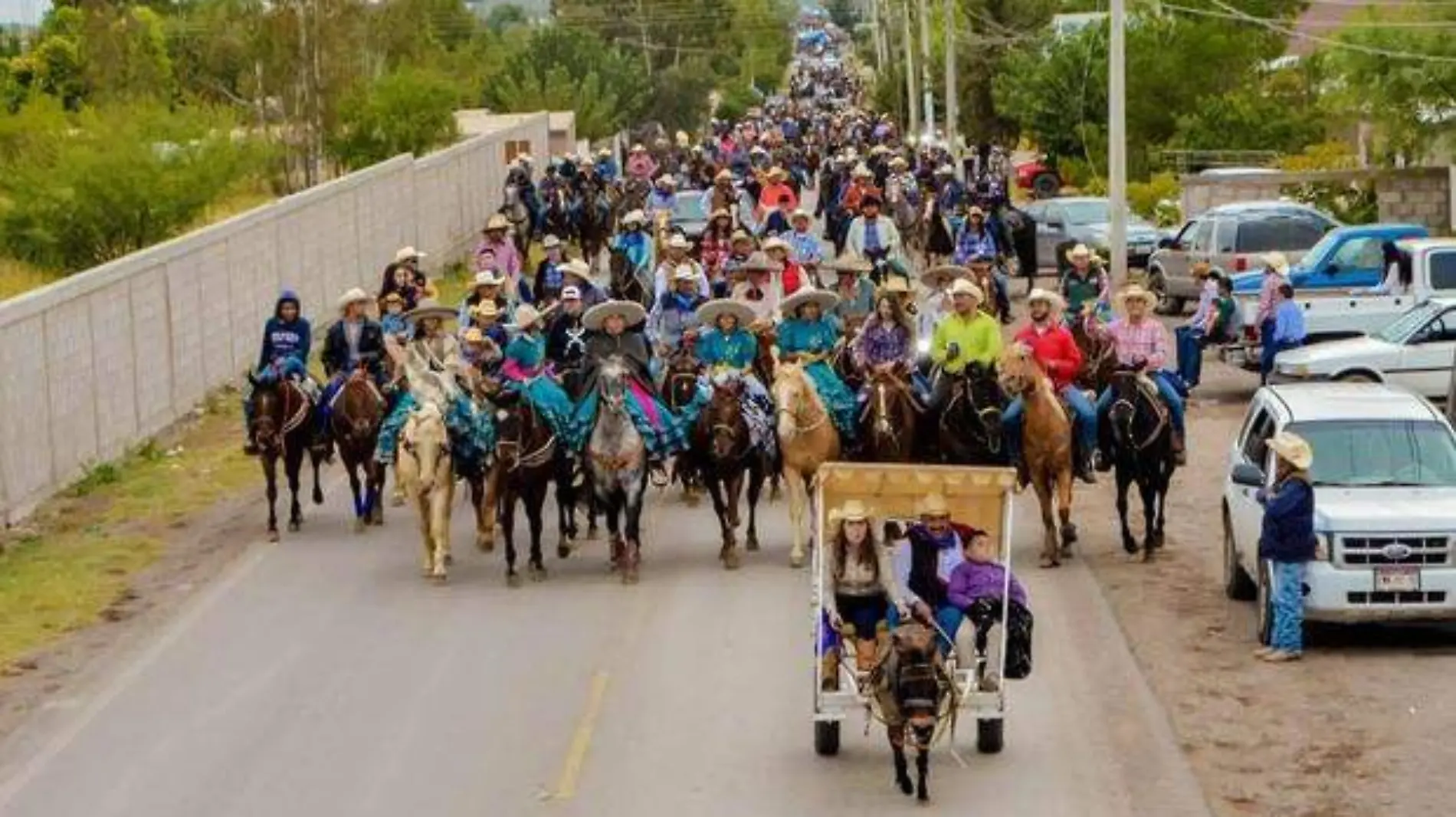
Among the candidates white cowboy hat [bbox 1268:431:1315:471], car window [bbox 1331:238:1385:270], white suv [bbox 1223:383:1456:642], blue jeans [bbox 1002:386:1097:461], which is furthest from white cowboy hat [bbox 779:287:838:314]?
car window [bbox 1331:238:1385:270]

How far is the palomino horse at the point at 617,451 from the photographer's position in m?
22.8

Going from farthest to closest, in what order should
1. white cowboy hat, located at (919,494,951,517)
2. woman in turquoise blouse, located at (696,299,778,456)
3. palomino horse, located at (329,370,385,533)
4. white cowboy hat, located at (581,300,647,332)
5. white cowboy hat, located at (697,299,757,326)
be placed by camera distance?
palomino horse, located at (329,370,385,533)
white cowboy hat, located at (697,299,757,326)
white cowboy hat, located at (581,300,647,332)
woman in turquoise blouse, located at (696,299,778,456)
white cowboy hat, located at (919,494,951,517)

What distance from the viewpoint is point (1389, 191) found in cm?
5594

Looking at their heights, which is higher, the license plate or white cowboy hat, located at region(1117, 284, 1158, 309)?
white cowboy hat, located at region(1117, 284, 1158, 309)

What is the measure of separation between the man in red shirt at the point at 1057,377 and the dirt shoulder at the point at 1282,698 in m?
0.97

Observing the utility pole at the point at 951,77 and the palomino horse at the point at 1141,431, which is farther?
the utility pole at the point at 951,77

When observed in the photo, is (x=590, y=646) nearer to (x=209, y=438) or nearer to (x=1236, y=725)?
(x=1236, y=725)

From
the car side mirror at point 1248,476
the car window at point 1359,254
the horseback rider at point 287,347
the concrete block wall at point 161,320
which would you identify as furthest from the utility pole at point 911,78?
the car side mirror at point 1248,476

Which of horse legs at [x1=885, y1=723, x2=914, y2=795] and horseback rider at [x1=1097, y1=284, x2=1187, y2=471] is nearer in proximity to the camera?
horse legs at [x1=885, y1=723, x2=914, y2=795]

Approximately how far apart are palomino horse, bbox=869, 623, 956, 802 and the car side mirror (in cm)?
561

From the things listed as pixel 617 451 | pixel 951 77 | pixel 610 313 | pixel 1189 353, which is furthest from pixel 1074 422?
pixel 951 77

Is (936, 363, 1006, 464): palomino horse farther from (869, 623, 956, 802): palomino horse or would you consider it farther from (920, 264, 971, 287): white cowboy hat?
(869, 623, 956, 802): palomino horse

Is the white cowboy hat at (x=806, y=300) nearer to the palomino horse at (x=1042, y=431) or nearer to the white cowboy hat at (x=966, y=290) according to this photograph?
the white cowboy hat at (x=966, y=290)

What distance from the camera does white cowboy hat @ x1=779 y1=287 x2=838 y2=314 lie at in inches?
987
